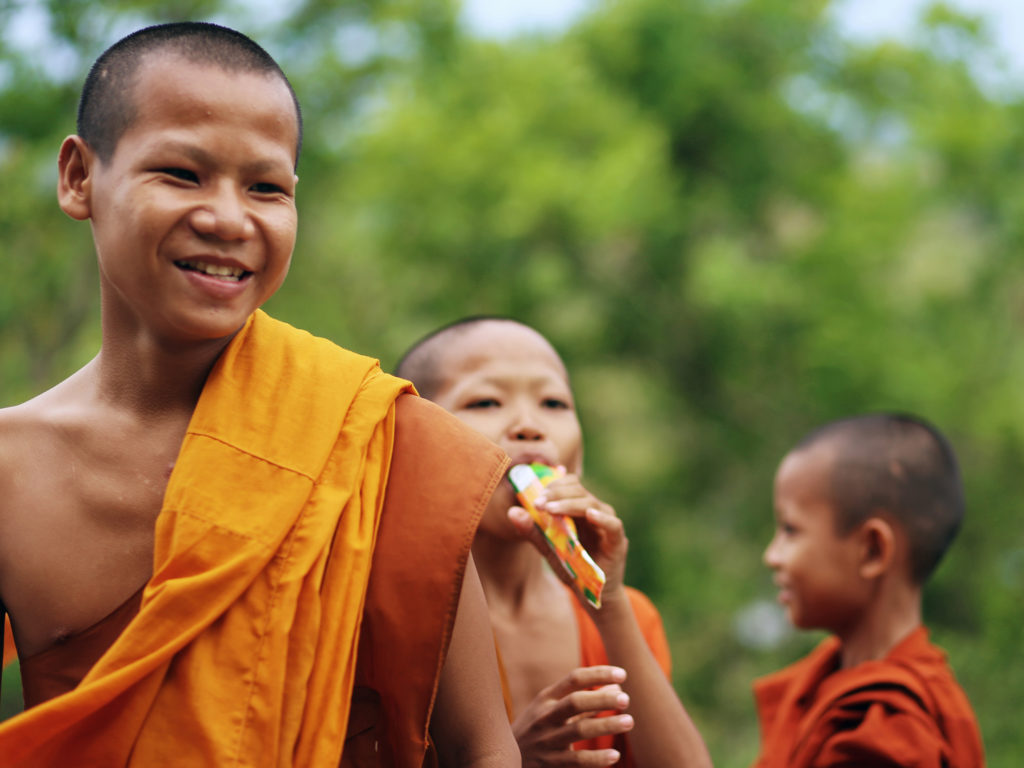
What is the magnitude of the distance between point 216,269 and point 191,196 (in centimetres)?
13

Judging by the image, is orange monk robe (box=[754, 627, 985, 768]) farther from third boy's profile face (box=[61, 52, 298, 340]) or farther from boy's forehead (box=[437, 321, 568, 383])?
third boy's profile face (box=[61, 52, 298, 340])

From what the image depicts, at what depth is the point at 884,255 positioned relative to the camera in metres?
13.5

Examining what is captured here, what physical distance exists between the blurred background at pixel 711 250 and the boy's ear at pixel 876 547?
24.3ft

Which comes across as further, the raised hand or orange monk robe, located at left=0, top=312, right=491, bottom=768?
the raised hand

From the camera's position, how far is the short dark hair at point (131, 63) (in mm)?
1973

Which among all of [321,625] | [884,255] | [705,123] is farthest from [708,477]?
[321,625]

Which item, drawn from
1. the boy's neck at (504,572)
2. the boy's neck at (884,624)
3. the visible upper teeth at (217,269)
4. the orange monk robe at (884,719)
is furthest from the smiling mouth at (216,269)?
the boy's neck at (884,624)

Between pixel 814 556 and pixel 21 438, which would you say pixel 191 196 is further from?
pixel 814 556

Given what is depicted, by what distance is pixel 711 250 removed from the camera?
43.3 feet

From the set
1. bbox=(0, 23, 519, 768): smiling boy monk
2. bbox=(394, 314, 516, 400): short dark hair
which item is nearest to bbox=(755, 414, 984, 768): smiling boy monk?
bbox=(394, 314, 516, 400): short dark hair

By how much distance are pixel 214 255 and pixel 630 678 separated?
4.65 feet

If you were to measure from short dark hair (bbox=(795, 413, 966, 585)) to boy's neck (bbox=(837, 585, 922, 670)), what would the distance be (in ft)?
0.36

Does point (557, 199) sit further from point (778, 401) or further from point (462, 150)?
point (778, 401)

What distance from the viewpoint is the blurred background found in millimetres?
12422
